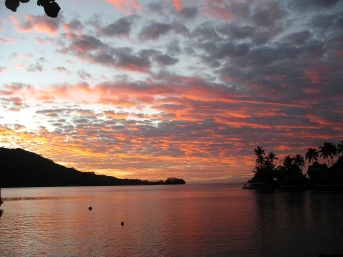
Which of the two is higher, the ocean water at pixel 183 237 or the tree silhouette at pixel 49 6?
the tree silhouette at pixel 49 6

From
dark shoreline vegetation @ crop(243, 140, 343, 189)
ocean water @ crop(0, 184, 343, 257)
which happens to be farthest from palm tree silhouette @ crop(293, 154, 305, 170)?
ocean water @ crop(0, 184, 343, 257)

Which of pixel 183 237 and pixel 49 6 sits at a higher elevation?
pixel 49 6

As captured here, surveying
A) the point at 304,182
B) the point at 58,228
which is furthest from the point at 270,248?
the point at 304,182

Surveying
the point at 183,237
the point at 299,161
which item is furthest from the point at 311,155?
the point at 183,237

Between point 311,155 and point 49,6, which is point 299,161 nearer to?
point 311,155

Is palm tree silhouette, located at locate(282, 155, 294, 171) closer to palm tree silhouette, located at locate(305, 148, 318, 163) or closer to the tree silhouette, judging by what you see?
palm tree silhouette, located at locate(305, 148, 318, 163)

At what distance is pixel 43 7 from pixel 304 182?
127812mm

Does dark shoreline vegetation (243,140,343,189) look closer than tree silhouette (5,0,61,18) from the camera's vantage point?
No

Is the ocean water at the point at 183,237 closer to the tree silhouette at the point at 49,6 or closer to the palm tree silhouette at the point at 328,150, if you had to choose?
the tree silhouette at the point at 49,6

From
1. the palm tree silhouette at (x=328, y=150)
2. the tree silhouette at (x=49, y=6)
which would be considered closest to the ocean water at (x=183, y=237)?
the tree silhouette at (x=49, y=6)

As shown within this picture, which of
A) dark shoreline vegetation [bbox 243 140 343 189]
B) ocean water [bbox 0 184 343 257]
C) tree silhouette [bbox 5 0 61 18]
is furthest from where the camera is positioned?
dark shoreline vegetation [bbox 243 140 343 189]

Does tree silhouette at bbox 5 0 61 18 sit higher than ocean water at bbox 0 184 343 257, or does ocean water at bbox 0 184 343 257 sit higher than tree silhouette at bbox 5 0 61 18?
tree silhouette at bbox 5 0 61 18

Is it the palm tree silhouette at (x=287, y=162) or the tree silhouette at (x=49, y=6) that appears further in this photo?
the palm tree silhouette at (x=287, y=162)

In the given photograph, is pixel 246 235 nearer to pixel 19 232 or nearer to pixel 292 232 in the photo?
pixel 292 232
